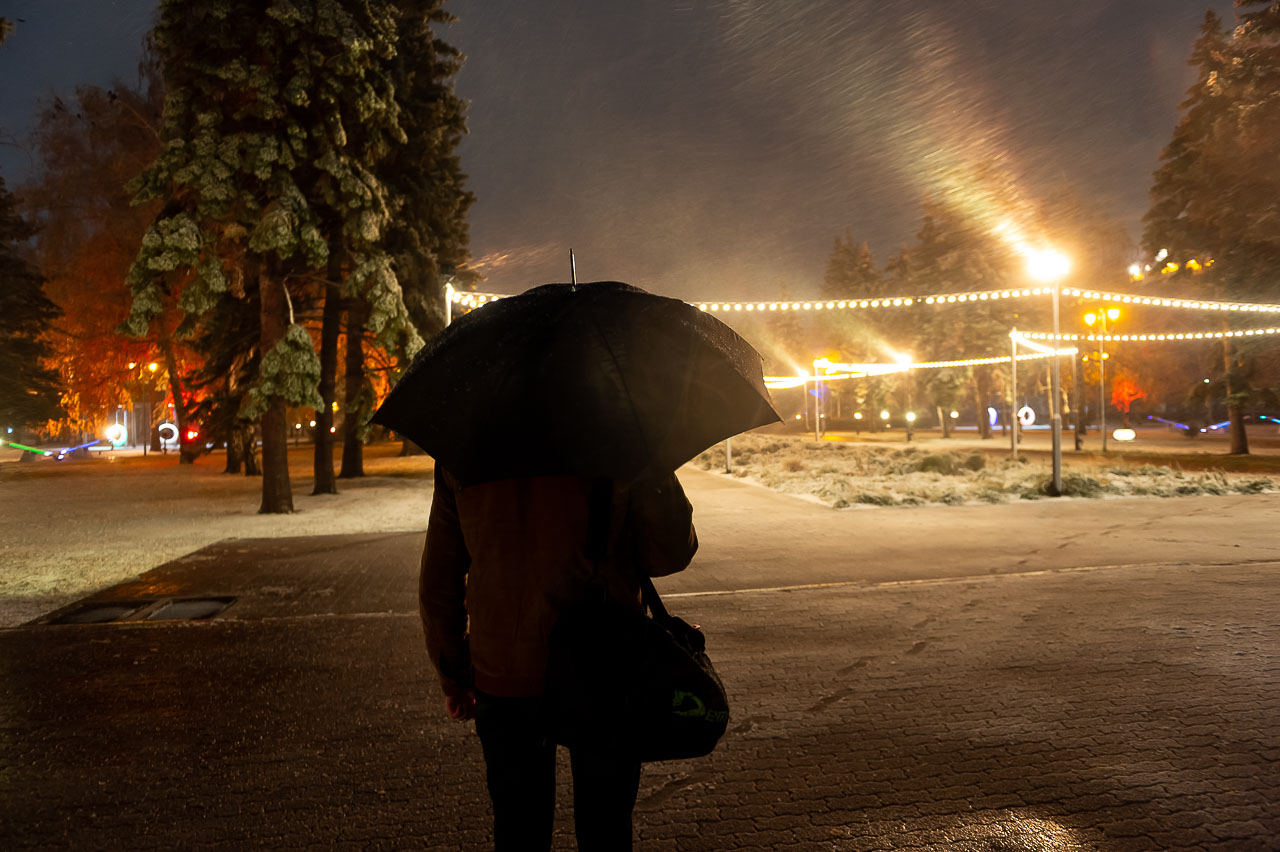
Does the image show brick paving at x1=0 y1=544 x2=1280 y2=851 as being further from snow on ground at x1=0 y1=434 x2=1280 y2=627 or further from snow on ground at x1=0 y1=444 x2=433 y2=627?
snow on ground at x1=0 y1=434 x2=1280 y2=627

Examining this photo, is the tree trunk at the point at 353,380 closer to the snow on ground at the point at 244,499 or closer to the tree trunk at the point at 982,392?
the snow on ground at the point at 244,499

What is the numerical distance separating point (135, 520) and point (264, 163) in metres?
7.15

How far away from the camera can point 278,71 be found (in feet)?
48.8

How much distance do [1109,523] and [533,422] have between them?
13.4 meters

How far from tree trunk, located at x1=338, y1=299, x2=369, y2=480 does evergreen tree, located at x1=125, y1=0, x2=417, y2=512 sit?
4098mm

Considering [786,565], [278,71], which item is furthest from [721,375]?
[278,71]

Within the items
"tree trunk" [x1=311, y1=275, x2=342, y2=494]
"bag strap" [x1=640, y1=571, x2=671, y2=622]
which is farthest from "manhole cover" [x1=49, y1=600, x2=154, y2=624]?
"tree trunk" [x1=311, y1=275, x2=342, y2=494]

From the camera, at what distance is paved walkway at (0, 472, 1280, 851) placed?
3.44 m

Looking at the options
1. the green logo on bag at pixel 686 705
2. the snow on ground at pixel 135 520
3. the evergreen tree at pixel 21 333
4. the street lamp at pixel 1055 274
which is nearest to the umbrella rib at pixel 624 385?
the green logo on bag at pixel 686 705

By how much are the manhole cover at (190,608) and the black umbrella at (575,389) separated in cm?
666

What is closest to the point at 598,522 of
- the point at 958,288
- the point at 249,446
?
the point at 249,446

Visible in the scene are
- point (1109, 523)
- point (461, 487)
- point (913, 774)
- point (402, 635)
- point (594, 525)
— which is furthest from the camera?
point (1109, 523)

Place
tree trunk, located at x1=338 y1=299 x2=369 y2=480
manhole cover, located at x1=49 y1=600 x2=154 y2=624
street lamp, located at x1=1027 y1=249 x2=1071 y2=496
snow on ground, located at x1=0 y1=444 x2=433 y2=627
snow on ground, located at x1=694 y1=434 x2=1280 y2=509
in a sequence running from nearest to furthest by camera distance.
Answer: manhole cover, located at x1=49 y1=600 x2=154 y2=624 < snow on ground, located at x1=0 y1=444 x2=433 y2=627 < street lamp, located at x1=1027 y1=249 x2=1071 y2=496 < snow on ground, located at x1=694 y1=434 x2=1280 y2=509 < tree trunk, located at x1=338 y1=299 x2=369 y2=480

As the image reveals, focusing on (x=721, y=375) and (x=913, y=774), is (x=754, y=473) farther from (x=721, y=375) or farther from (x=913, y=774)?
(x=721, y=375)
